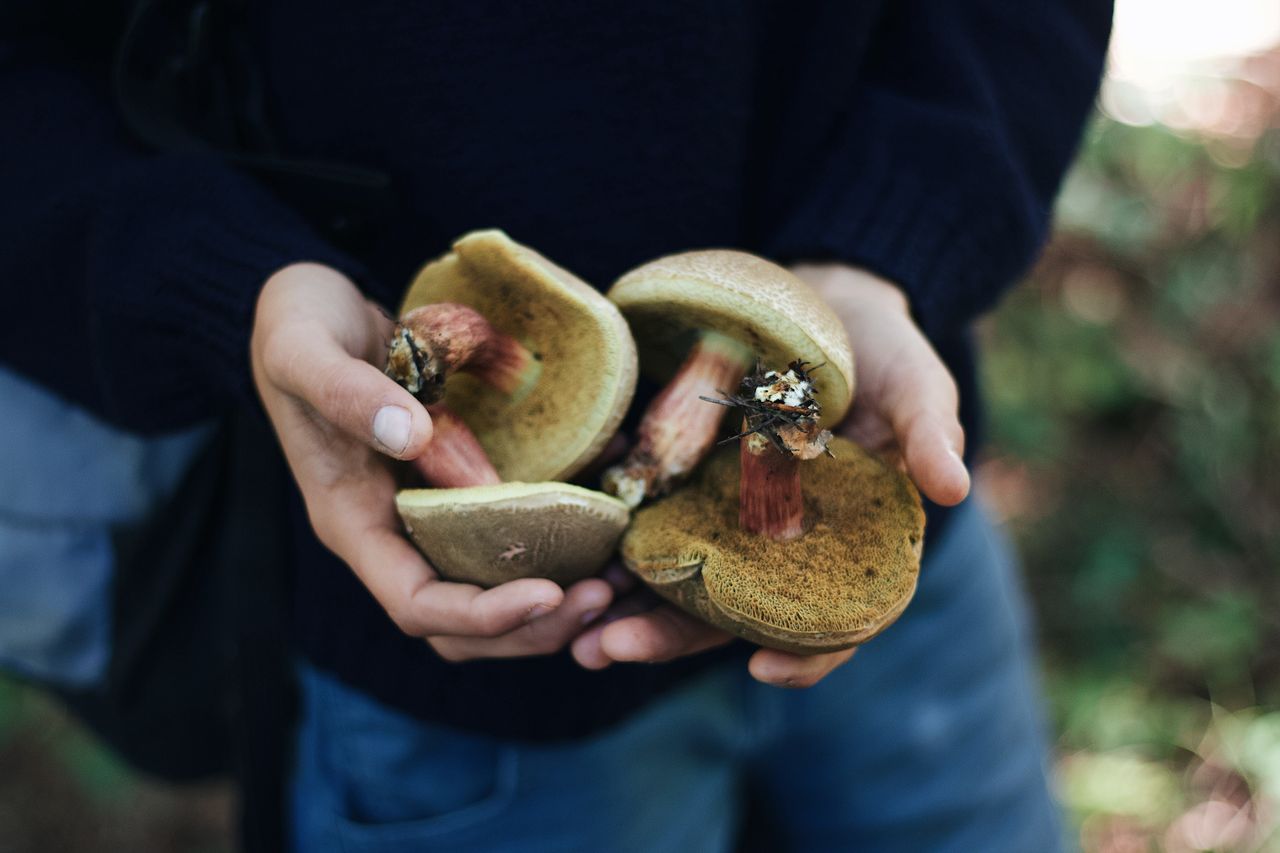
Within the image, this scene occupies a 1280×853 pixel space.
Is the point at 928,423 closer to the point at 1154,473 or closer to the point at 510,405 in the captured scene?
the point at 510,405

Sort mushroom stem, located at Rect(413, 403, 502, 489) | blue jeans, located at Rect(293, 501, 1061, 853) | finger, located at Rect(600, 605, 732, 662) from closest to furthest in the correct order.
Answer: finger, located at Rect(600, 605, 732, 662), mushroom stem, located at Rect(413, 403, 502, 489), blue jeans, located at Rect(293, 501, 1061, 853)

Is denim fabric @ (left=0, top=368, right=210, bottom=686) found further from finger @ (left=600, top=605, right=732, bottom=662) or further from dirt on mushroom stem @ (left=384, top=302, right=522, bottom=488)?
finger @ (left=600, top=605, right=732, bottom=662)

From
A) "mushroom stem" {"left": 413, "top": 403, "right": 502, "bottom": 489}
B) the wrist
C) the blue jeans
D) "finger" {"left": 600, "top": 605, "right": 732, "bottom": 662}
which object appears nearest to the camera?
"finger" {"left": 600, "top": 605, "right": 732, "bottom": 662}

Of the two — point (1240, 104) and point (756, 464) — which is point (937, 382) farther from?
point (1240, 104)

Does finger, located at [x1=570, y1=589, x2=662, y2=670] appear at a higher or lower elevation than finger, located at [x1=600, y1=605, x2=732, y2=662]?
lower

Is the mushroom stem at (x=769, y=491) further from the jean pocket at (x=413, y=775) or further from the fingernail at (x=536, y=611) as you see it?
the jean pocket at (x=413, y=775)

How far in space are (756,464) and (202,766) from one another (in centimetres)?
124

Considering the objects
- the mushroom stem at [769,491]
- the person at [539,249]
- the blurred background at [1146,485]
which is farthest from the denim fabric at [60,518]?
the blurred background at [1146,485]

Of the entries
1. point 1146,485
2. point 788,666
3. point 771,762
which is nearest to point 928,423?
point 788,666

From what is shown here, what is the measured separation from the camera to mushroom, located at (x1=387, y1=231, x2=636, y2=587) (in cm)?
98

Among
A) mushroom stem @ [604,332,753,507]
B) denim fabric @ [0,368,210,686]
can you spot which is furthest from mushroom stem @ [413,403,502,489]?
denim fabric @ [0,368,210,686]

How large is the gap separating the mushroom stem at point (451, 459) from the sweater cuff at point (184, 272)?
223 mm

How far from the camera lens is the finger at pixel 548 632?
3.37ft

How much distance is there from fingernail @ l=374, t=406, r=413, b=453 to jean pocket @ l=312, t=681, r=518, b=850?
58 cm
